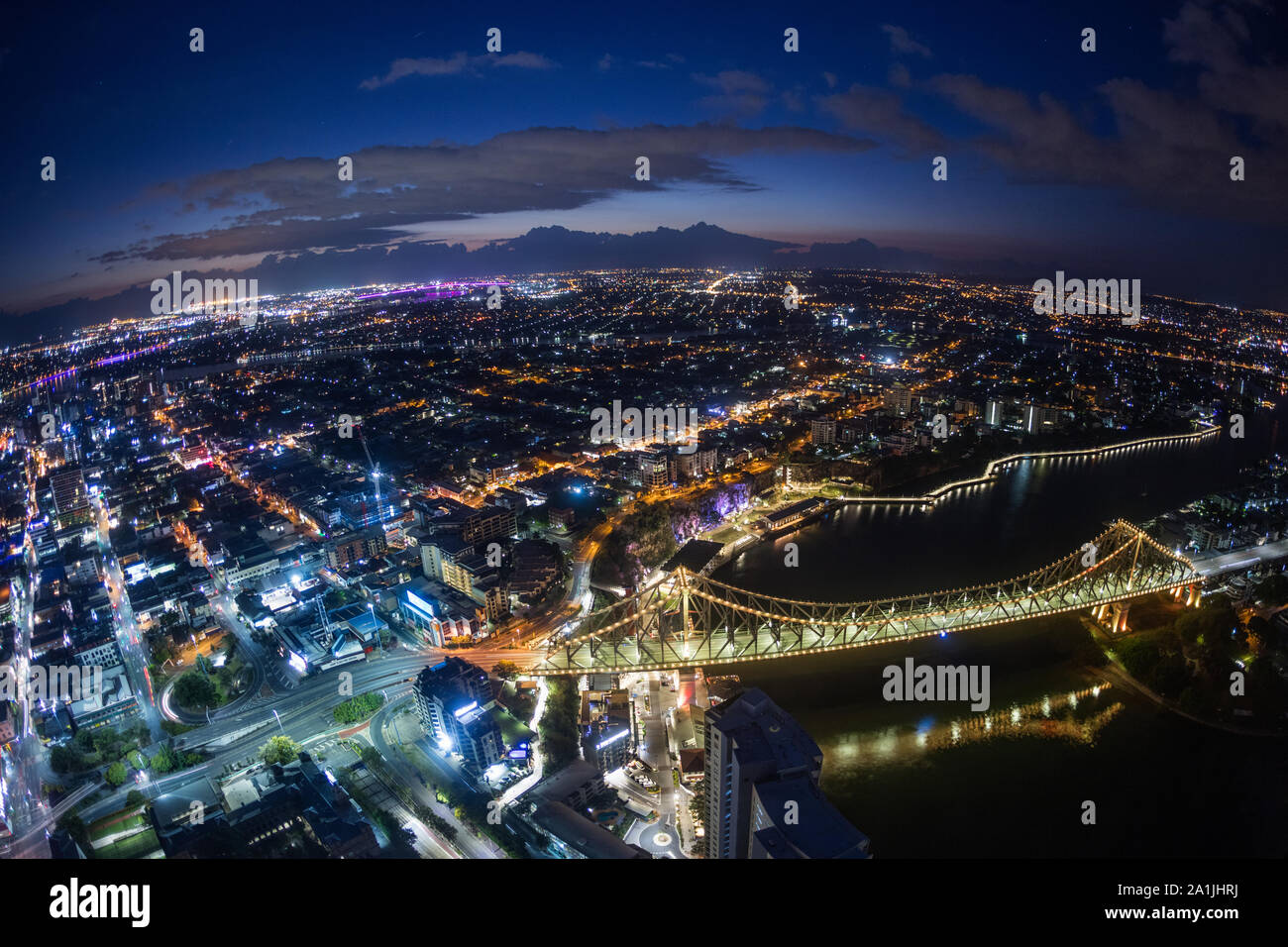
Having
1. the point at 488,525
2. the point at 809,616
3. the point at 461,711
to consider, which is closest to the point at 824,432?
the point at 809,616

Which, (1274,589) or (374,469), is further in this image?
(374,469)

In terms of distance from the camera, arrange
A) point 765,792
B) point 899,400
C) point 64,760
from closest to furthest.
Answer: point 765,792 < point 64,760 < point 899,400

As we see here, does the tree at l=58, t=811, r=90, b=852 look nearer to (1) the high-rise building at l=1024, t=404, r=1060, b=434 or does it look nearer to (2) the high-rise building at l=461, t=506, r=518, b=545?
(2) the high-rise building at l=461, t=506, r=518, b=545

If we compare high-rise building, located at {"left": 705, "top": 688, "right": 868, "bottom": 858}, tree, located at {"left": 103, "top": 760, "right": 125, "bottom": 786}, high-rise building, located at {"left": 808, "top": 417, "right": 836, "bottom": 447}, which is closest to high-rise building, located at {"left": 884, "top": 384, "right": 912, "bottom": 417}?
high-rise building, located at {"left": 808, "top": 417, "right": 836, "bottom": 447}

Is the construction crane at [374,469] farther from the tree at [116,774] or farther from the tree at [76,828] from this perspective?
the tree at [76,828]

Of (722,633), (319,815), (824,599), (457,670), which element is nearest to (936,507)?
(824,599)

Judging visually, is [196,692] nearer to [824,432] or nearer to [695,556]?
[695,556]
